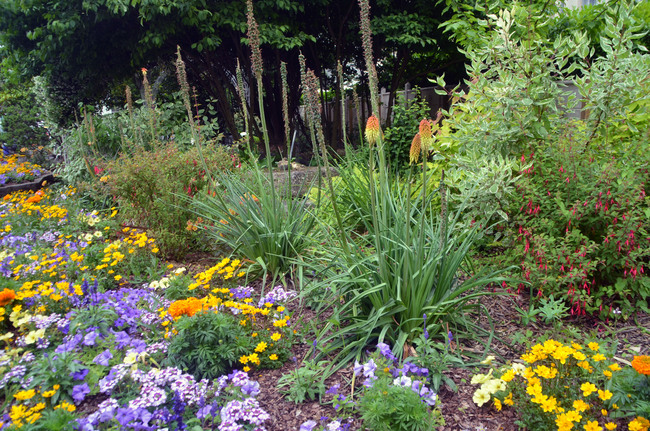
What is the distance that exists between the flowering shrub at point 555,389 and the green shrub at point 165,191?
9.60 ft

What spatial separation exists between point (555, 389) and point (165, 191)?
3.51 meters

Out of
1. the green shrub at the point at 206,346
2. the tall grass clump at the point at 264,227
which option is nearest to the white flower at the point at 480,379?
the green shrub at the point at 206,346

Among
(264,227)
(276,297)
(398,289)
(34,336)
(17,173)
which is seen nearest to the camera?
(398,289)

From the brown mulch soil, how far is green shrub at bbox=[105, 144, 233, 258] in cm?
169

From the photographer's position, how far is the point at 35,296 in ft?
9.91

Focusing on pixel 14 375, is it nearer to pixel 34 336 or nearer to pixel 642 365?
pixel 34 336

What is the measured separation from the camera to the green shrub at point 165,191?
13.5 feet

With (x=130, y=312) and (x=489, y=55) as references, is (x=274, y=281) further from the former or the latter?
(x=489, y=55)

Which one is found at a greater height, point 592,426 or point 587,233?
point 587,233

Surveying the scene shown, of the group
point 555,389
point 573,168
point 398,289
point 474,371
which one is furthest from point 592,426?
point 573,168

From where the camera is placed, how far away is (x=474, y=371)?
2.29 m

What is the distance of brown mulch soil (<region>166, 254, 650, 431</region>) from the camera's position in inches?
80.2

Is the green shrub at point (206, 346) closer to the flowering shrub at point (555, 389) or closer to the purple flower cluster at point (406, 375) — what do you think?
the purple flower cluster at point (406, 375)

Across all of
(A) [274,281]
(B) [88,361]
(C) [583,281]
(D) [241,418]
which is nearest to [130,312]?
(B) [88,361]
